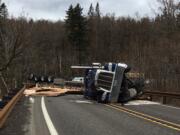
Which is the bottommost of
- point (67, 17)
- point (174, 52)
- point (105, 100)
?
point (105, 100)

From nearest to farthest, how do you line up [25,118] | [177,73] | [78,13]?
[25,118] → [177,73] → [78,13]

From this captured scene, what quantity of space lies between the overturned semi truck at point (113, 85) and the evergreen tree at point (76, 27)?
281ft

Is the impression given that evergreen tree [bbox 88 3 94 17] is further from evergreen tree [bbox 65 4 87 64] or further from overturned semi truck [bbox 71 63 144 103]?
overturned semi truck [bbox 71 63 144 103]

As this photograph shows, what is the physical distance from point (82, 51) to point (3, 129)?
108 meters

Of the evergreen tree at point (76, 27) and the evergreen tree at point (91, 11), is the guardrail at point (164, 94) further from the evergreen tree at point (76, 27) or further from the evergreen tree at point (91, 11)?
the evergreen tree at point (91, 11)

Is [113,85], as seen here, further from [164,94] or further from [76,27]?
[76,27]

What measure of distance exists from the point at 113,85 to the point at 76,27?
289 ft

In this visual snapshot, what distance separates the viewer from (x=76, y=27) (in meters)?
114

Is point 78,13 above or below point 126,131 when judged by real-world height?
above

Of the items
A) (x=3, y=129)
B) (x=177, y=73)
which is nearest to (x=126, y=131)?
(x=3, y=129)

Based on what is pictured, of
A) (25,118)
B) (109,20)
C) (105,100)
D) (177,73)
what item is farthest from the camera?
(109,20)

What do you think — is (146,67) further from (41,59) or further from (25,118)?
(41,59)

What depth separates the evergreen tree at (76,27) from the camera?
11369 centimetres

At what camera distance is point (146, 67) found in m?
44.4
